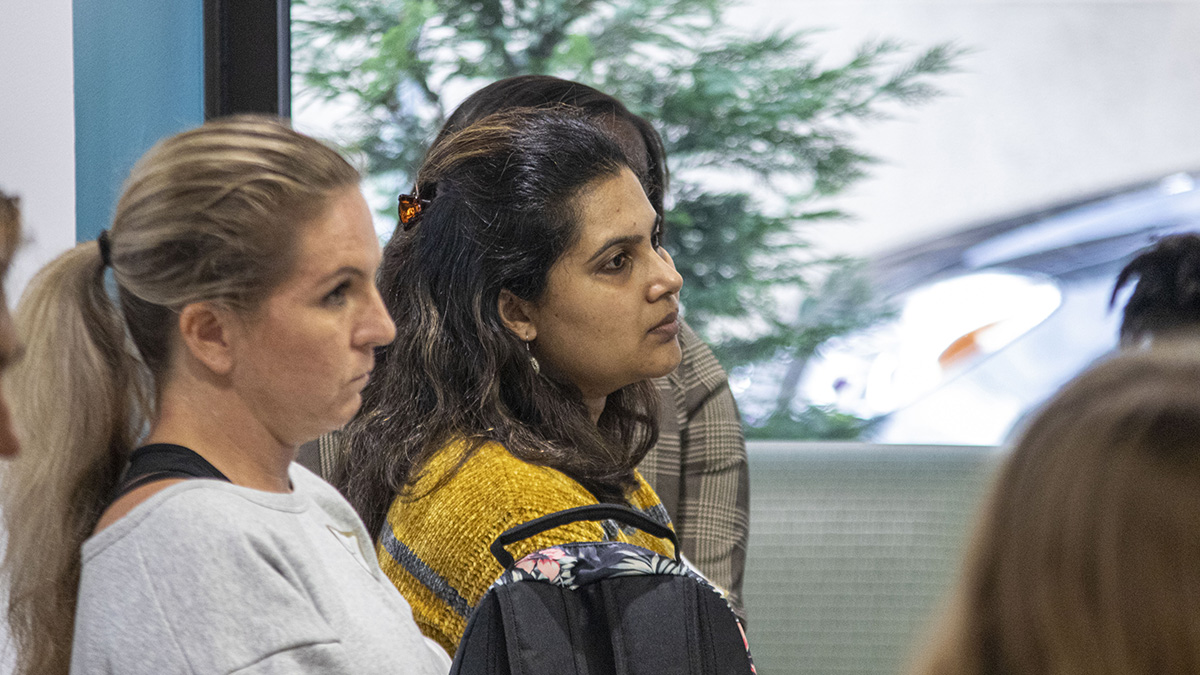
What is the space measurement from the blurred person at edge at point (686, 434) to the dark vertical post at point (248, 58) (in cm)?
72

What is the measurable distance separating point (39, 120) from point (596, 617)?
1.34 metres

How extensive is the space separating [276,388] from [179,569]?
209mm

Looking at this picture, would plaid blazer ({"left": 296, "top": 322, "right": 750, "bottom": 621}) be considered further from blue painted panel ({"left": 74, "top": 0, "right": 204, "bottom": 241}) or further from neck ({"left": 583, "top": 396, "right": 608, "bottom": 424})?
blue painted panel ({"left": 74, "top": 0, "right": 204, "bottom": 241})

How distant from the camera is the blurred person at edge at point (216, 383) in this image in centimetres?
100

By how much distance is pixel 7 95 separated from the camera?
1.85 metres

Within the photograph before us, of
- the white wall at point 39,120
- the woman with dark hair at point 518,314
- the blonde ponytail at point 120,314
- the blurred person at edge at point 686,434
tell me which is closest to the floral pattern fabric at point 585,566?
the woman with dark hair at point 518,314

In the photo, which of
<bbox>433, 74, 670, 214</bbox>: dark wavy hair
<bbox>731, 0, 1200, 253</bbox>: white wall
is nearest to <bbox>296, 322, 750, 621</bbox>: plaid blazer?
<bbox>433, 74, 670, 214</bbox>: dark wavy hair

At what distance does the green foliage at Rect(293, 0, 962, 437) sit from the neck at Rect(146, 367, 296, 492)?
2689 mm

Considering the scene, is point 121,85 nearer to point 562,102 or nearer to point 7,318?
point 562,102

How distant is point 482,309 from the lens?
1549 mm

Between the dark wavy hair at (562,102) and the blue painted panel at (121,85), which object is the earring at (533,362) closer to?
the dark wavy hair at (562,102)

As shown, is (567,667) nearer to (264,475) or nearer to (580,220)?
(264,475)

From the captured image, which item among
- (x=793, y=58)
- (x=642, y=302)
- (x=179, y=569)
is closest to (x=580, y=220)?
(x=642, y=302)

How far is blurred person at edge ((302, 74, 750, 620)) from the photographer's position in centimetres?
202
